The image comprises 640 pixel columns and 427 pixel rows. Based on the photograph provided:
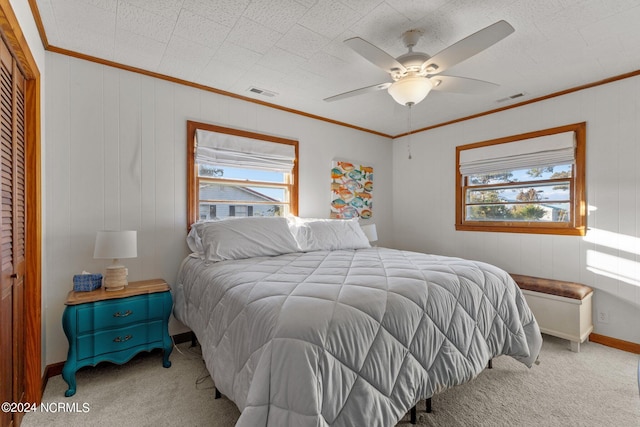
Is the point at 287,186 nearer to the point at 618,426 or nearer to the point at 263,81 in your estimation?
the point at 263,81

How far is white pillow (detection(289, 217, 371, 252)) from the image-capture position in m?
3.04

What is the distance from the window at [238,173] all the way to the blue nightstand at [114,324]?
0.86 metres

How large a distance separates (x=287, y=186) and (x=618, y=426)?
10.4 ft

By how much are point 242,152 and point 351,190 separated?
1626 millimetres

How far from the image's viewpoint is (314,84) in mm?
2904

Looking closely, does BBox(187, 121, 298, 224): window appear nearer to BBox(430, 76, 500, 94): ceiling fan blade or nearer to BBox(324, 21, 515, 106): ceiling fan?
BBox(324, 21, 515, 106): ceiling fan

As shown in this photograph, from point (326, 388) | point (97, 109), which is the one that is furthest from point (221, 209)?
point (326, 388)

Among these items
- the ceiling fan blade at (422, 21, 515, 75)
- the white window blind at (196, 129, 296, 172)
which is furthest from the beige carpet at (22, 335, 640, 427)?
the ceiling fan blade at (422, 21, 515, 75)

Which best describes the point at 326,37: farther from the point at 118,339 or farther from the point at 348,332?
the point at 118,339

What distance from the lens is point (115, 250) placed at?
2145mm

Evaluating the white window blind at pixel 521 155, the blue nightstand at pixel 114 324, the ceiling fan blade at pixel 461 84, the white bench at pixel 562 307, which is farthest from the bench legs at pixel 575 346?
the blue nightstand at pixel 114 324

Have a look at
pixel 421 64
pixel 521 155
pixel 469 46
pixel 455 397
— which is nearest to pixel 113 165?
pixel 421 64

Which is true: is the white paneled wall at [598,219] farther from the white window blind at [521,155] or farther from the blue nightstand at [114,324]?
the blue nightstand at [114,324]

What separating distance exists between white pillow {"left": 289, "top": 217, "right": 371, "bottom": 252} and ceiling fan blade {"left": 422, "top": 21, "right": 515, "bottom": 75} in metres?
1.72
